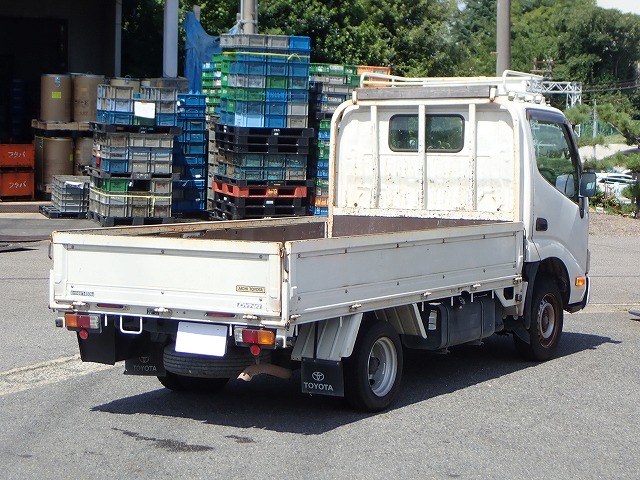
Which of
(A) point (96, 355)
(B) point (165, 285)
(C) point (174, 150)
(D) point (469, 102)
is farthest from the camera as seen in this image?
(C) point (174, 150)

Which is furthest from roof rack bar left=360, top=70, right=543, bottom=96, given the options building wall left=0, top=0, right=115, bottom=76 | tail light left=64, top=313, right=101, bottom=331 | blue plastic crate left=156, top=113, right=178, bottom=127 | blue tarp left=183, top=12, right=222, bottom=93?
building wall left=0, top=0, right=115, bottom=76

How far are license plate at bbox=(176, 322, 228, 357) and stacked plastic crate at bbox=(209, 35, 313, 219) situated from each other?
473 inches

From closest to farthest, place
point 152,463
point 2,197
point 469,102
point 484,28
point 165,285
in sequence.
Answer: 1. point 152,463
2. point 165,285
3. point 469,102
4. point 2,197
5. point 484,28

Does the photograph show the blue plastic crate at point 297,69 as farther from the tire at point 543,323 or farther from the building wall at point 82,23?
the building wall at point 82,23

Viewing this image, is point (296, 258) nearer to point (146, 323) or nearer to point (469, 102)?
point (146, 323)

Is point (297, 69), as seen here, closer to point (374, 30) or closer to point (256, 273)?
point (256, 273)

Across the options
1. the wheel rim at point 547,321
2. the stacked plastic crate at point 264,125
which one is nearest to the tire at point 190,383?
the wheel rim at point 547,321

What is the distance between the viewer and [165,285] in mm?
7176

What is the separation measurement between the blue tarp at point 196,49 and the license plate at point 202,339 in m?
17.6

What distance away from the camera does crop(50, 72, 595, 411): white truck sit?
703cm

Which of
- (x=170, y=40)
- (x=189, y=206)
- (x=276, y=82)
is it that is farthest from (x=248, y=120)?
(x=170, y=40)

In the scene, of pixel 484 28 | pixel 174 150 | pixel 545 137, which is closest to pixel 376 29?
pixel 174 150

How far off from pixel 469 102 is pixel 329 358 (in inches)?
137

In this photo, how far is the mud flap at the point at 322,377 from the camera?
7.29 metres
